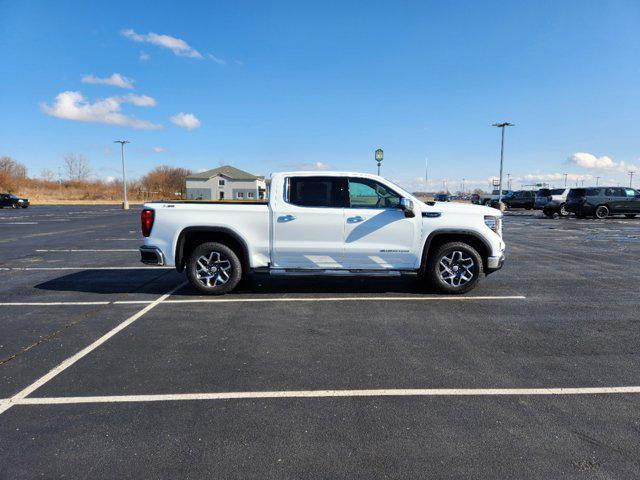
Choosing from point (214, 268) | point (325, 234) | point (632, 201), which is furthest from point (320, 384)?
point (632, 201)

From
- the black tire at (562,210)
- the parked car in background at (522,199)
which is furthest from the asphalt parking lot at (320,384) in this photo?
the parked car in background at (522,199)

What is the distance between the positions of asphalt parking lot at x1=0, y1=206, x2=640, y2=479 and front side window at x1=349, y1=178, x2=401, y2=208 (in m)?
1.47

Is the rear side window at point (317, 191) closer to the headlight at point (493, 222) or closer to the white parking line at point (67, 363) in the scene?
the headlight at point (493, 222)

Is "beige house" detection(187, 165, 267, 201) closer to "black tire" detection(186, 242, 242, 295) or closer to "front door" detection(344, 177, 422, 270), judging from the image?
"black tire" detection(186, 242, 242, 295)

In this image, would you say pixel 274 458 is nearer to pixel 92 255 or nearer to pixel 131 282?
pixel 131 282

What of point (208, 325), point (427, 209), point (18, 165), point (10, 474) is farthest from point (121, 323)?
point (18, 165)

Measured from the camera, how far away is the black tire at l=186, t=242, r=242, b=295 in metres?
6.23

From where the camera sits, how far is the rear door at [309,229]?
6082mm

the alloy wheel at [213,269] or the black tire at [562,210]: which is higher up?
the black tire at [562,210]

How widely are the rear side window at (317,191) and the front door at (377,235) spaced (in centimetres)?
18

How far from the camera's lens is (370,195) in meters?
6.25

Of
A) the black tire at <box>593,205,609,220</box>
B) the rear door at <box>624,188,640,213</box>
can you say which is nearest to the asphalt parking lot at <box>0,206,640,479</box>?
the black tire at <box>593,205,609,220</box>

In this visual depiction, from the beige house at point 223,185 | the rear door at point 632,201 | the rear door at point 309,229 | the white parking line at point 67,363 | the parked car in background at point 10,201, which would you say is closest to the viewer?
the white parking line at point 67,363

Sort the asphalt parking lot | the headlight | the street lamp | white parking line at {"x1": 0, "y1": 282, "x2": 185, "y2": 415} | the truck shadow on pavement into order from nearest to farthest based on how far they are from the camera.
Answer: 1. the asphalt parking lot
2. white parking line at {"x1": 0, "y1": 282, "x2": 185, "y2": 415}
3. the headlight
4. the truck shadow on pavement
5. the street lamp
